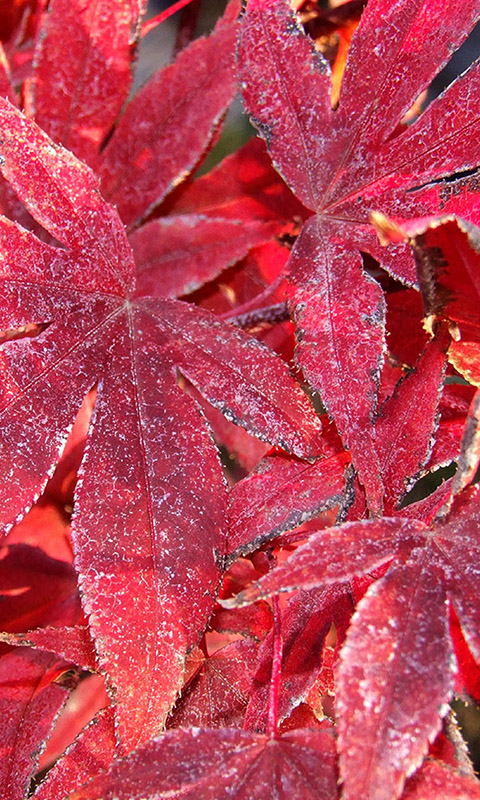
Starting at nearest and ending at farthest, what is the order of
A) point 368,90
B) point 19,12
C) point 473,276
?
point 473,276 < point 368,90 < point 19,12

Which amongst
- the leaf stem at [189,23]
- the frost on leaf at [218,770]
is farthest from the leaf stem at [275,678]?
the leaf stem at [189,23]

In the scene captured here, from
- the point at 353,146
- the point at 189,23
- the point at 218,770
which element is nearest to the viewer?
the point at 218,770

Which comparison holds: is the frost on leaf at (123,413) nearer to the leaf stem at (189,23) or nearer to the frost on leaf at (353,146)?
the frost on leaf at (353,146)

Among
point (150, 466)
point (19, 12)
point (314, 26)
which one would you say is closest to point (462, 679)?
point (150, 466)

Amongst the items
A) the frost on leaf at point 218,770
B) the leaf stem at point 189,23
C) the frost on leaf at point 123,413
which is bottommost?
the frost on leaf at point 218,770

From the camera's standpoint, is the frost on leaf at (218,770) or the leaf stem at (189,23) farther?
the leaf stem at (189,23)

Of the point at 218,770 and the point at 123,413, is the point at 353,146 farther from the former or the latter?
the point at 218,770

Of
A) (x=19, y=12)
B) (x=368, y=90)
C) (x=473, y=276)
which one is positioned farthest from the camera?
(x=19, y=12)

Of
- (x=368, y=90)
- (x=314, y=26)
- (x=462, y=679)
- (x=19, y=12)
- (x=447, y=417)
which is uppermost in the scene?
(x=19, y=12)

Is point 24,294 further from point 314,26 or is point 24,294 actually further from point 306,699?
point 314,26

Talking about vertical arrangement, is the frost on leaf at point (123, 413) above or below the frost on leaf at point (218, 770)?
above

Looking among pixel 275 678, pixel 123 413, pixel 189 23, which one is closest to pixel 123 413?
pixel 123 413
